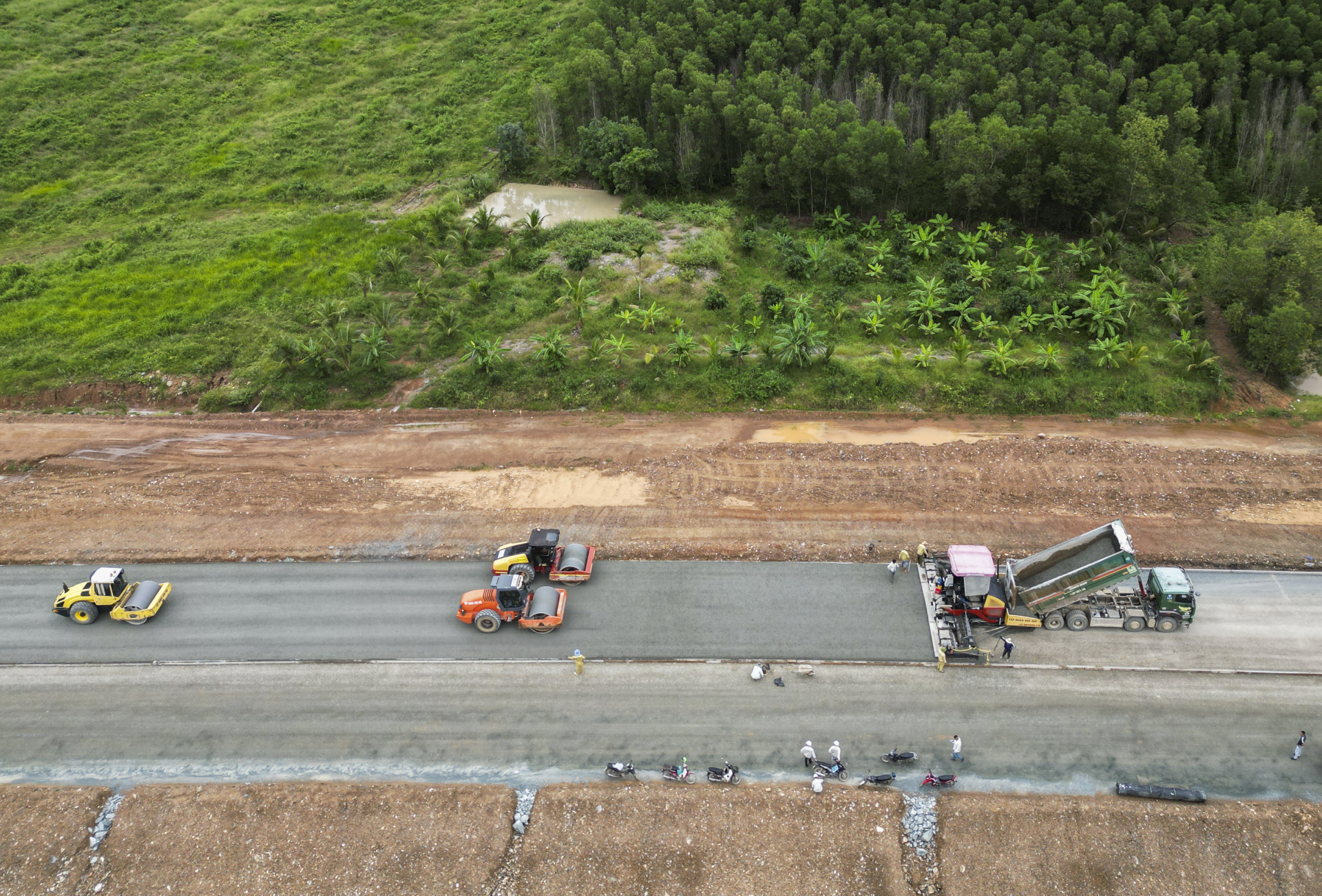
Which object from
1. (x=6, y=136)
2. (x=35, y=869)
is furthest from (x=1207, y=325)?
(x=6, y=136)

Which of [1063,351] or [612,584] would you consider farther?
[1063,351]

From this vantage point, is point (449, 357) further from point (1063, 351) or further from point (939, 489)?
point (1063, 351)

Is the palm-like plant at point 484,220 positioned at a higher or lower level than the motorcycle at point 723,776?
higher

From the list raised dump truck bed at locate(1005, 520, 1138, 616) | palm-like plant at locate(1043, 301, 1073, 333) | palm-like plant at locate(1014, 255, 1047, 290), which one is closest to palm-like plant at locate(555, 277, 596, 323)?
palm-like plant at locate(1014, 255, 1047, 290)

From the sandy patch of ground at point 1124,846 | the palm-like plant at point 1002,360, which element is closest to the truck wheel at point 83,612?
the sandy patch of ground at point 1124,846

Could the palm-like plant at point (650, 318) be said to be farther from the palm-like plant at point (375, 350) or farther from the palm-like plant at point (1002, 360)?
the palm-like plant at point (1002, 360)
